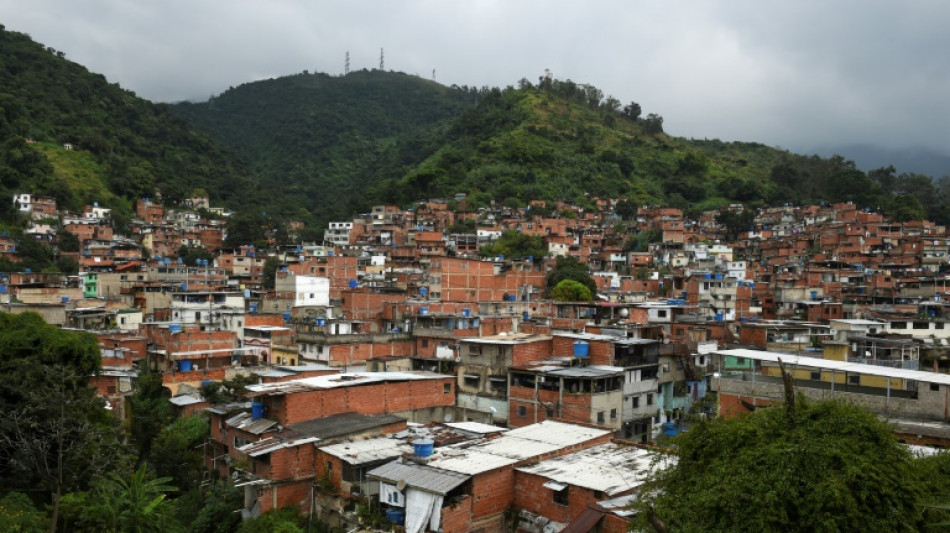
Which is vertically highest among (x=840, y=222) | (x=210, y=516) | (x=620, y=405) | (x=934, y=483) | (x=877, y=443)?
(x=840, y=222)

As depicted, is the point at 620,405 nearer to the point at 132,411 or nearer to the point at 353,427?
the point at 353,427

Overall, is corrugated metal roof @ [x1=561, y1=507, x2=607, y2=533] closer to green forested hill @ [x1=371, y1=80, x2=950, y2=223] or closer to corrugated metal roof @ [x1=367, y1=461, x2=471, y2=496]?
corrugated metal roof @ [x1=367, y1=461, x2=471, y2=496]

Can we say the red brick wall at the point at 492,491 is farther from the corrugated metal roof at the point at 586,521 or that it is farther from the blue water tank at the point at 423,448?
the corrugated metal roof at the point at 586,521

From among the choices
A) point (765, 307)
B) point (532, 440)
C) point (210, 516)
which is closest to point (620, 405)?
point (532, 440)

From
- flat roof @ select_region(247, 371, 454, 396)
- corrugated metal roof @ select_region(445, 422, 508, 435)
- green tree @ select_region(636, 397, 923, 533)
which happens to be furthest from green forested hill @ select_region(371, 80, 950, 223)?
green tree @ select_region(636, 397, 923, 533)

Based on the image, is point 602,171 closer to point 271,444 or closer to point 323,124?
point 323,124

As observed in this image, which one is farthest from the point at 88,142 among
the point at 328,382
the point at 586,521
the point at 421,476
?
the point at 586,521

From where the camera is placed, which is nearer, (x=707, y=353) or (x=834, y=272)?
(x=707, y=353)
